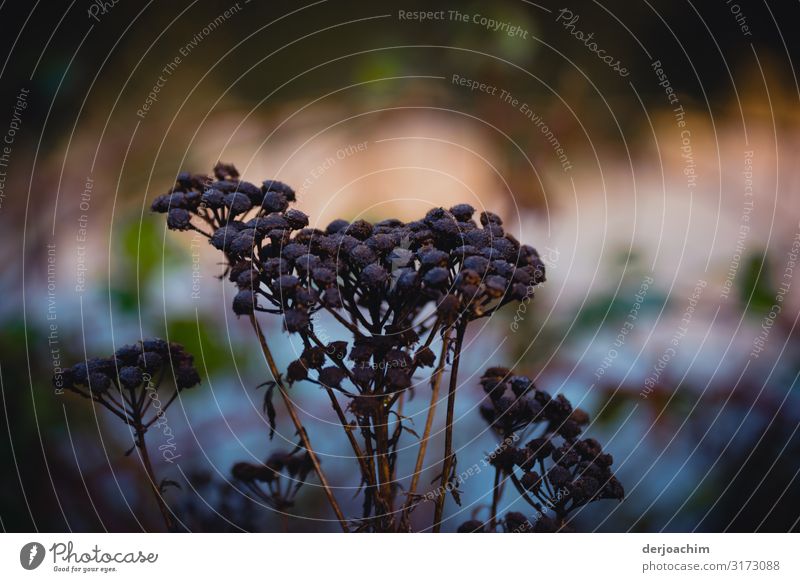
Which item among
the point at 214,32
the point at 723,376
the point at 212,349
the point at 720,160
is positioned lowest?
the point at 723,376

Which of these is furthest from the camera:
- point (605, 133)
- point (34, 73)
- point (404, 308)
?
point (605, 133)

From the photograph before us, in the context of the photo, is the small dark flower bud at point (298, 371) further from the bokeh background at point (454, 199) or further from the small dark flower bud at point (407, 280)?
the bokeh background at point (454, 199)

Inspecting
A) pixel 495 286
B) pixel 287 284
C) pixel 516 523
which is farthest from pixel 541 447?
pixel 287 284

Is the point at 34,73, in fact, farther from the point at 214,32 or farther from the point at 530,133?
the point at 530,133

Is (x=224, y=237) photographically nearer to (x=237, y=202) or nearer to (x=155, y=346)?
(x=237, y=202)

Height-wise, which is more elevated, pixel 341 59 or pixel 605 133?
pixel 341 59
